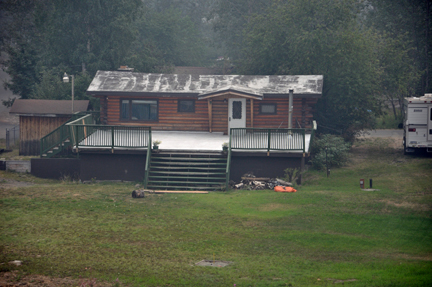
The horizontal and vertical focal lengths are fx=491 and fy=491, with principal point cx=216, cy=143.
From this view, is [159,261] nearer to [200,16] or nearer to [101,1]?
[101,1]

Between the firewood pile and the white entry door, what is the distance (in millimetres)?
6465

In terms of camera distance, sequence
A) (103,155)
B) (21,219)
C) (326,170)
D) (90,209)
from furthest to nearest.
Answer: (326,170) → (103,155) → (90,209) → (21,219)

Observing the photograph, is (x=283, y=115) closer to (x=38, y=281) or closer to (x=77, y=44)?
(x=38, y=281)

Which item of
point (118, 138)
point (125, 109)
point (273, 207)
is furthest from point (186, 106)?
point (273, 207)

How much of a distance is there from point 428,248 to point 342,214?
3.76 m

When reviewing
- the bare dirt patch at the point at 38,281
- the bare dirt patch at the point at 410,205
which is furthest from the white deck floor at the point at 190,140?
the bare dirt patch at the point at 38,281

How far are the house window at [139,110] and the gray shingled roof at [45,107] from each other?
2240 mm

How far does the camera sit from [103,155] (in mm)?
22594

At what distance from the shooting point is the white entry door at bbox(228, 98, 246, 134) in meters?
27.7

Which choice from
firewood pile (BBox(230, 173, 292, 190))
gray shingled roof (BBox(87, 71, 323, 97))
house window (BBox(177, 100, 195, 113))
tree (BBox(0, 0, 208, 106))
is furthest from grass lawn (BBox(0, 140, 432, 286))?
tree (BBox(0, 0, 208, 106))

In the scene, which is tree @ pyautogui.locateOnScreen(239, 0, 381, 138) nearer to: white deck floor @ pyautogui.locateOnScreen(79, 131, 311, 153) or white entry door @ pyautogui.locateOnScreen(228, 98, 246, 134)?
white deck floor @ pyautogui.locateOnScreen(79, 131, 311, 153)

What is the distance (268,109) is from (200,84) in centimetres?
424

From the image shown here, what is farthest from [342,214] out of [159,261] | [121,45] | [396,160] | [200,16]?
[200,16]

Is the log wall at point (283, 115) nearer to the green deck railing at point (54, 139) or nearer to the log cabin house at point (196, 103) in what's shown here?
the log cabin house at point (196, 103)
